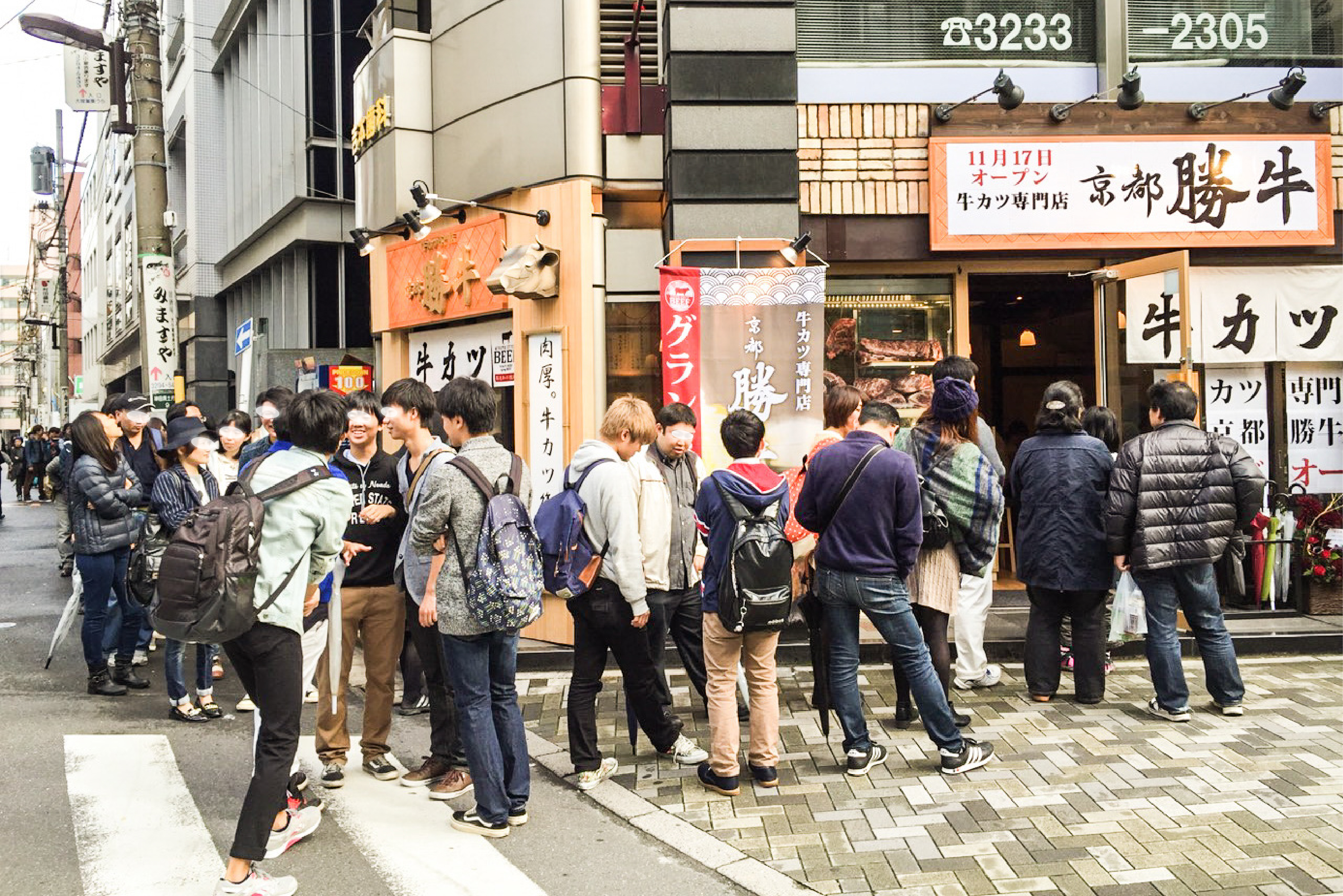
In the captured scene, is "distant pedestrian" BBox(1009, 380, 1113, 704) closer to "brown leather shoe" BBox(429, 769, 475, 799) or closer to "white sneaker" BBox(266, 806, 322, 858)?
"brown leather shoe" BBox(429, 769, 475, 799)

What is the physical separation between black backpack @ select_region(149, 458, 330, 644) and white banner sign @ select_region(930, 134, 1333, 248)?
660 centimetres

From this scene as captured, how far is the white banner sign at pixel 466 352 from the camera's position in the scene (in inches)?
383

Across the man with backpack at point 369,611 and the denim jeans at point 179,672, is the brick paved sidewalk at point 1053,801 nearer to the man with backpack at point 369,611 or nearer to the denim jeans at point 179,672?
the man with backpack at point 369,611

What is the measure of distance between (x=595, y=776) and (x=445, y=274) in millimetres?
6000

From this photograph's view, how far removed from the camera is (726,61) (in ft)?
28.5

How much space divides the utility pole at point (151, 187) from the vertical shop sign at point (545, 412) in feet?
16.4

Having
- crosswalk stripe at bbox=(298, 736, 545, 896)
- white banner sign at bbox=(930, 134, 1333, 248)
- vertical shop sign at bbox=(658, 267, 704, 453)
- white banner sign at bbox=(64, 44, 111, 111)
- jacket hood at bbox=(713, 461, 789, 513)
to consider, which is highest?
white banner sign at bbox=(64, 44, 111, 111)

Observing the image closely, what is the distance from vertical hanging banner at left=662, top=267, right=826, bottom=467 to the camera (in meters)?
8.47

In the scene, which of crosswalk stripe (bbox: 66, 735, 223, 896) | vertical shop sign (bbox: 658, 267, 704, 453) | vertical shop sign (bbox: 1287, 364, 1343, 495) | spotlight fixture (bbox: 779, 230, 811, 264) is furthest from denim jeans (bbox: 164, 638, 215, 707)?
vertical shop sign (bbox: 1287, 364, 1343, 495)

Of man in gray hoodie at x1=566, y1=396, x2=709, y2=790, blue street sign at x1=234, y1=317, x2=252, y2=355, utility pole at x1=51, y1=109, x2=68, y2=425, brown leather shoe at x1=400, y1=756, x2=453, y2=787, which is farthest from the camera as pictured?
utility pole at x1=51, y1=109, x2=68, y2=425

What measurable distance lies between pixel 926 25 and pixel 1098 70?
1.61 m

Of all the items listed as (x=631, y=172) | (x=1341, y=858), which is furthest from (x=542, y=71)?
(x=1341, y=858)

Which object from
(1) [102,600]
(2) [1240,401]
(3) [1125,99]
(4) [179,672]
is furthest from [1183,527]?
(1) [102,600]

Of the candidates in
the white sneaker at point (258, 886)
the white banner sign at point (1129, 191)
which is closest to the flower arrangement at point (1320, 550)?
the white banner sign at point (1129, 191)
